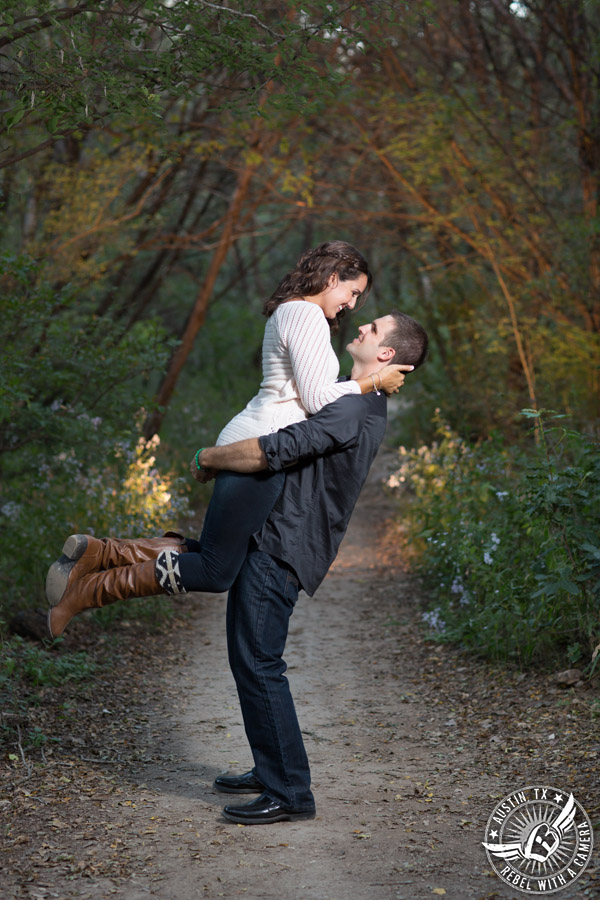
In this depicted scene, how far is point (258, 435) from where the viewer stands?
311 cm

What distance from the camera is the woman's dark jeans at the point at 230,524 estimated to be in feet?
10.2

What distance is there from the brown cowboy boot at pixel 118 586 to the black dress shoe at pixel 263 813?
2.57 feet

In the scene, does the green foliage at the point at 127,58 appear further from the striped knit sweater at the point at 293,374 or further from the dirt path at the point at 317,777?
the dirt path at the point at 317,777

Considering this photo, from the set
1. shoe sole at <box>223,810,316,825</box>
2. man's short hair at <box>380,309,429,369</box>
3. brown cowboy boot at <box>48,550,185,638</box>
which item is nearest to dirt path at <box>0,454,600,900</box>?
shoe sole at <box>223,810,316,825</box>

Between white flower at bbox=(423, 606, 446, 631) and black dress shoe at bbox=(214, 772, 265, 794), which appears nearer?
black dress shoe at bbox=(214, 772, 265, 794)

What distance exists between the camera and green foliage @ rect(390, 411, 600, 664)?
13.7ft

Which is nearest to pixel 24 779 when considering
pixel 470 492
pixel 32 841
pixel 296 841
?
pixel 32 841

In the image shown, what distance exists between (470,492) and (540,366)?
3.26 meters

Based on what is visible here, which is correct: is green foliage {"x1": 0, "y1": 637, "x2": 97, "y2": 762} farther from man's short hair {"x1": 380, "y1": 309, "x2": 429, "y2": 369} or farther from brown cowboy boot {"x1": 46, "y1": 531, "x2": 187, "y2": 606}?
man's short hair {"x1": 380, "y1": 309, "x2": 429, "y2": 369}

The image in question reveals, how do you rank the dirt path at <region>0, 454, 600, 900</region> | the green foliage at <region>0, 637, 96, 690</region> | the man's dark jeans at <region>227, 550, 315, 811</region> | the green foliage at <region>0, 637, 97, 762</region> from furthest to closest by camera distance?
1. the green foliage at <region>0, 637, 96, 690</region>
2. the green foliage at <region>0, 637, 97, 762</region>
3. the man's dark jeans at <region>227, 550, 315, 811</region>
4. the dirt path at <region>0, 454, 600, 900</region>

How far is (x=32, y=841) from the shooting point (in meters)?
3.03

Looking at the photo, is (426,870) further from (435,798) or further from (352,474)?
(352,474)

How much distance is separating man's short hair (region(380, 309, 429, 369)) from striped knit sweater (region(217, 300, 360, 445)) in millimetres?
213

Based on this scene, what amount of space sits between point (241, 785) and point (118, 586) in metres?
0.94
